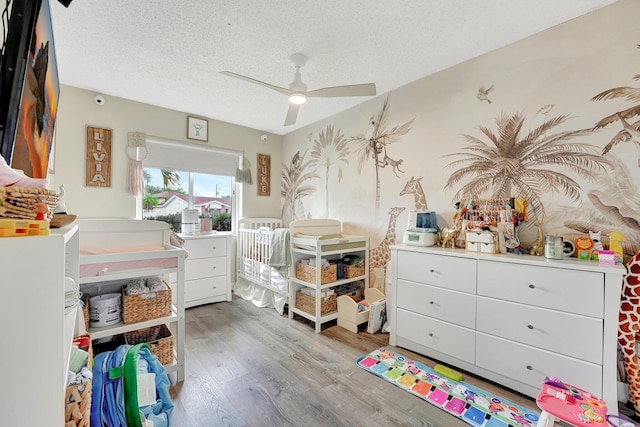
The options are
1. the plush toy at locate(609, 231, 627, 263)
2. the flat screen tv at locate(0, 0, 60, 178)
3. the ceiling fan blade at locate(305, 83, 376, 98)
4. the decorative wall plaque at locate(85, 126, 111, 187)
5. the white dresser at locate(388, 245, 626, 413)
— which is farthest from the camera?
the decorative wall plaque at locate(85, 126, 111, 187)

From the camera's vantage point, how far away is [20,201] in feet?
1.99

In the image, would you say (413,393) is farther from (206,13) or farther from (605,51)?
(206,13)

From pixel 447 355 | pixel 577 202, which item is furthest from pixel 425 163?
pixel 447 355

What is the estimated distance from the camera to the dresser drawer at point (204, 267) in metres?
3.25

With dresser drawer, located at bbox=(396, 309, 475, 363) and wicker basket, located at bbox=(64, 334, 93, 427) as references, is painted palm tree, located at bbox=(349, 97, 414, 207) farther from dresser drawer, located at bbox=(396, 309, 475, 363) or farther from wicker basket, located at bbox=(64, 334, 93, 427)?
wicker basket, located at bbox=(64, 334, 93, 427)

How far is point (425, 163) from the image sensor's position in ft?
8.68

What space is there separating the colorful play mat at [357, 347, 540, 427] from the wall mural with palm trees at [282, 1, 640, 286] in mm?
1055

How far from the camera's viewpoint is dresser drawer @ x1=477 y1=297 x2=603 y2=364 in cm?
151

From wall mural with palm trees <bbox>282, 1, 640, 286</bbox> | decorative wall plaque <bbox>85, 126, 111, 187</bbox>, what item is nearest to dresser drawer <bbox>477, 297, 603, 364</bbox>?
wall mural with palm trees <bbox>282, 1, 640, 286</bbox>

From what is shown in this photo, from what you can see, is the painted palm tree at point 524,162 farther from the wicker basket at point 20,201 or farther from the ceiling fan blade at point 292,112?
the wicker basket at point 20,201

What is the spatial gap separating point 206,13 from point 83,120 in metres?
2.13

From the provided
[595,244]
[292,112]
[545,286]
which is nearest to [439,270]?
A: [545,286]

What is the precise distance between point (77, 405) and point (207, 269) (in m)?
2.48

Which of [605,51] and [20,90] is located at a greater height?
[605,51]
